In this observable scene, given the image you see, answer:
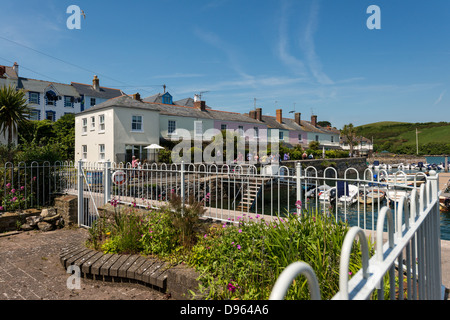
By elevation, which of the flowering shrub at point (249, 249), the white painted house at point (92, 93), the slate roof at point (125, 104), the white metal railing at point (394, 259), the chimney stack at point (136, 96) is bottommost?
the flowering shrub at point (249, 249)

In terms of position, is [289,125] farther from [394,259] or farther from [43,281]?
[394,259]

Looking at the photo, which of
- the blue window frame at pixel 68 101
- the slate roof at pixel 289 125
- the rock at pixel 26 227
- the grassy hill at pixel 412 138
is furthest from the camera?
the grassy hill at pixel 412 138

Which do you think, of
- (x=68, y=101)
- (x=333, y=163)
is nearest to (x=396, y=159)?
(x=333, y=163)

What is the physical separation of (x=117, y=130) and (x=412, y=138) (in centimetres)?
11112

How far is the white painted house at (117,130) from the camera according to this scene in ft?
83.1

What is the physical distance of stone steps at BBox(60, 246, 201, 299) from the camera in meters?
3.75

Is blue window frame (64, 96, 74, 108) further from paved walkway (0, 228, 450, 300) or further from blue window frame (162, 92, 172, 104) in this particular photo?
paved walkway (0, 228, 450, 300)

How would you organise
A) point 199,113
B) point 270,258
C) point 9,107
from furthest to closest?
point 199,113, point 9,107, point 270,258

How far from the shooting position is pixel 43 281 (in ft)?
15.1

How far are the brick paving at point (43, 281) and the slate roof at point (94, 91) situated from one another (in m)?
41.4

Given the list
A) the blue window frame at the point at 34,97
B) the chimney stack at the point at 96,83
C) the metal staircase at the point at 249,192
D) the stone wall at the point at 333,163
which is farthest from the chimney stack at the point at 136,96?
the blue window frame at the point at 34,97

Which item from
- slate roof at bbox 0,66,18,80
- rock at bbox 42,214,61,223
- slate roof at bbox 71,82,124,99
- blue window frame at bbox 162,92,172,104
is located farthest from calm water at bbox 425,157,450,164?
slate roof at bbox 0,66,18,80

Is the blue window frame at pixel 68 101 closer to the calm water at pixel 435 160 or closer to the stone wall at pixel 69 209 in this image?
the stone wall at pixel 69 209
